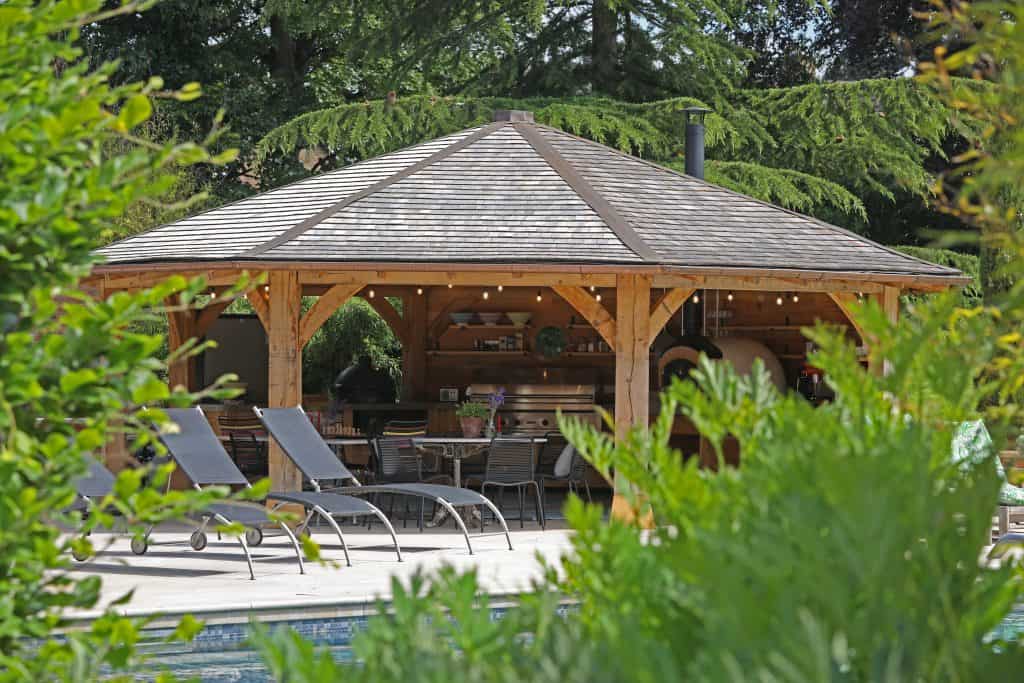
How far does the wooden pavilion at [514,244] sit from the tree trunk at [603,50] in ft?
22.2

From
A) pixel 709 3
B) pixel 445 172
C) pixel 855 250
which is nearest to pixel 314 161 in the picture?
pixel 709 3

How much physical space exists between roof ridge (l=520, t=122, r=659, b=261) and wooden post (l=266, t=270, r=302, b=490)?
295cm

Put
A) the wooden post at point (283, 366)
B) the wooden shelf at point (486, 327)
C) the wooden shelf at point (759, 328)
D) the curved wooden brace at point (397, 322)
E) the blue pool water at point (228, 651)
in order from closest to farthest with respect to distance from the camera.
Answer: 1. the blue pool water at point (228, 651)
2. the wooden post at point (283, 366)
3. the wooden shelf at point (759, 328)
4. the wooden shelf at point (486, 327)
5. the curved wooden brace at point (397, 322)

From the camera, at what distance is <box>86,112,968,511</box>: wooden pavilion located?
41.2 feet

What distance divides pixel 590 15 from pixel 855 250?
33.7ft

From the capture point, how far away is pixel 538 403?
16.4 meters

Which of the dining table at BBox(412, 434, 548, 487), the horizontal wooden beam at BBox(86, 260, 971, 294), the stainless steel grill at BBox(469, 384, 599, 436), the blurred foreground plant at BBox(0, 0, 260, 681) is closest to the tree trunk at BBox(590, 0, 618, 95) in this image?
the stainless steel grill at BBox(469, 384, 599, 436)

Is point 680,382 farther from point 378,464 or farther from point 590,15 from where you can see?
point 590,15

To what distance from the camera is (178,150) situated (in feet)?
9.74

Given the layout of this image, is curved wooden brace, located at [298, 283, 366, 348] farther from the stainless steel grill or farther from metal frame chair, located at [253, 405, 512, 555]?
the stainless steel grill

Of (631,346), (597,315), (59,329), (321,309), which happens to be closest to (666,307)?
(631,346)

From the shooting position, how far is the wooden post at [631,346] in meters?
12.6

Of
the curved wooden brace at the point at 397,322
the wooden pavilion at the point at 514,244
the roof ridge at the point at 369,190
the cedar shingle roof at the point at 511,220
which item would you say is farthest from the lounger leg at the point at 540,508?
the curved wooden brace at the point at 397,322

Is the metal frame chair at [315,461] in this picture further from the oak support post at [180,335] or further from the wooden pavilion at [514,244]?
the oak support post at [180,335]
